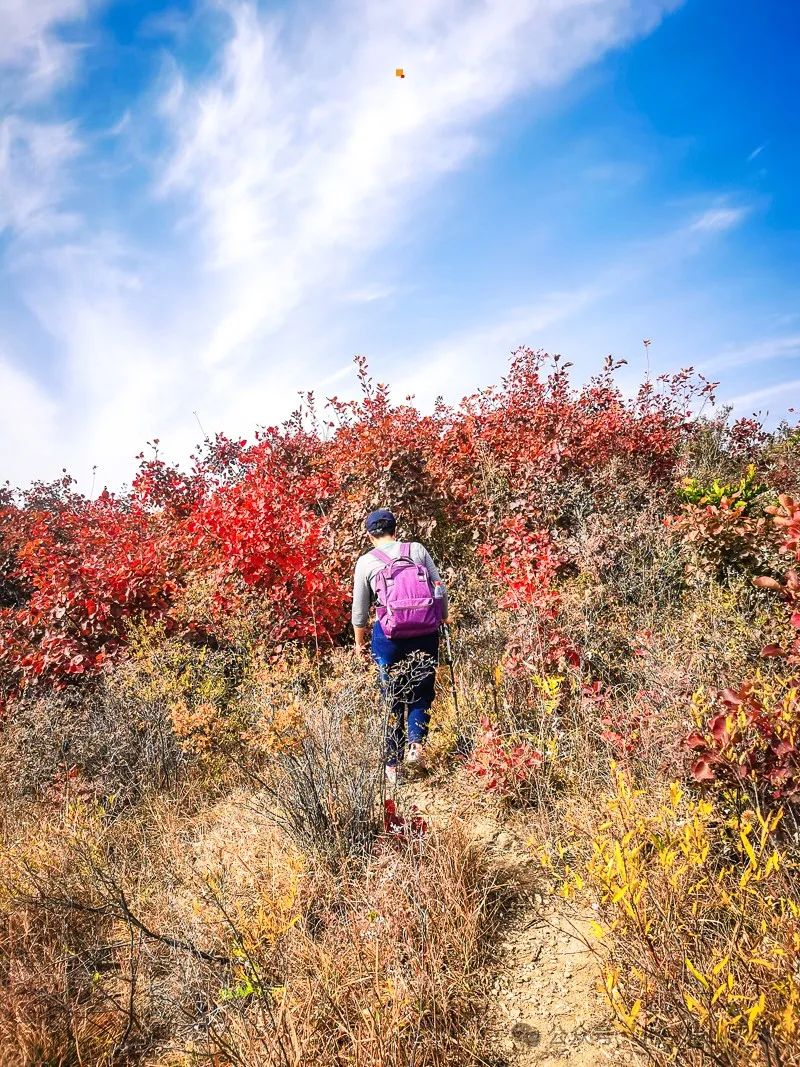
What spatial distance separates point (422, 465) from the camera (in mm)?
6336

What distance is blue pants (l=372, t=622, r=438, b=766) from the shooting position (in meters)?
3.59

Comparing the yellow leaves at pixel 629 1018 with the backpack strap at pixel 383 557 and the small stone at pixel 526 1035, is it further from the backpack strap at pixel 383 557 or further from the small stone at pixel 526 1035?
the backpack strap at pixel 383 557

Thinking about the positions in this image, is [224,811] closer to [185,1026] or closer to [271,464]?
[185,1026]

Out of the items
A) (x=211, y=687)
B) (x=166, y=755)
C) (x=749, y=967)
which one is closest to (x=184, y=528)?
(x=211, y=687)

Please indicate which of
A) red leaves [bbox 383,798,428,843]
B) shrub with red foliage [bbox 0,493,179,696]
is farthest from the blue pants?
shrub with red foliage [bbox 0,493,179,696]

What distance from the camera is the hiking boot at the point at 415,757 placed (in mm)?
3764

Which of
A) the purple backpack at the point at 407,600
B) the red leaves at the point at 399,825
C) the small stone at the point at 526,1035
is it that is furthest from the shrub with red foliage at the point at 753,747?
the purple backpack at the point at 407,600

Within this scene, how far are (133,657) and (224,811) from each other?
1975mm

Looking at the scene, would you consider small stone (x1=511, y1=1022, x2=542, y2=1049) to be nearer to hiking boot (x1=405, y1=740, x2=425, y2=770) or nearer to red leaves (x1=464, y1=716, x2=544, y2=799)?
red leaves (x1=464, y1=716, x2=544, y2=799)

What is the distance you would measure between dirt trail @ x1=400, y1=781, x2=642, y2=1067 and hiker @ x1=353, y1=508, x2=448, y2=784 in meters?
1.11

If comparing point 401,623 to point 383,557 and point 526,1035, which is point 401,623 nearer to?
point 383,557

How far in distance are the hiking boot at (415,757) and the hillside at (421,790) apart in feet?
0.49

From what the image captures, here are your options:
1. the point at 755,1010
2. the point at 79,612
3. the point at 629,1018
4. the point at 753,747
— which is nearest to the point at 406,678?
the point at 753,747

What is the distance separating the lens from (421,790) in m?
3.61
